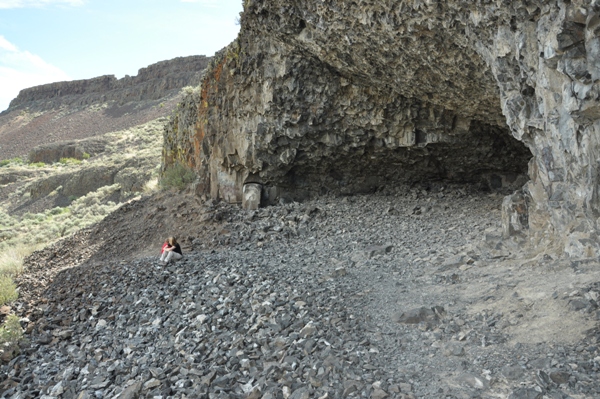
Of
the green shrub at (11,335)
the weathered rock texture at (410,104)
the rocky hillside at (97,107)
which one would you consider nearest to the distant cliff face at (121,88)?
the rocky hillside at (97,107)

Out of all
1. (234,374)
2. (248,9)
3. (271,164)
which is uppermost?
(248,9)

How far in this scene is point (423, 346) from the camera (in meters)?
4.51

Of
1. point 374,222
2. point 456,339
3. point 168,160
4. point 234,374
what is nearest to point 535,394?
point 456,339

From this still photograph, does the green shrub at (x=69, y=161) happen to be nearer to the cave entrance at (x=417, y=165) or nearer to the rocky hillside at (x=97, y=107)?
the rocky hillside at (x=97, y=107)

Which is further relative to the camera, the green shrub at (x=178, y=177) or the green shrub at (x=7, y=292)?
the green shrub at (x=178, y=177)

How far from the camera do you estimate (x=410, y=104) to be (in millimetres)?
10859

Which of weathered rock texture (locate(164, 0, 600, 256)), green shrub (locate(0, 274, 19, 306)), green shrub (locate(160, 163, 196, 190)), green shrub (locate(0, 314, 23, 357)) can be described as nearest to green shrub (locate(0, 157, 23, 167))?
weathered rock texture (locate(164, 0, 600, 256))

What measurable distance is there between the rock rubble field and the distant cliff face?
146ft

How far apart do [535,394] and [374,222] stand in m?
7.29

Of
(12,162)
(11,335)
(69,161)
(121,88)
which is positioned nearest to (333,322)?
(11,335)

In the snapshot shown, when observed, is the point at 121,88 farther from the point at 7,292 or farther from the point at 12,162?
the point at 7,292

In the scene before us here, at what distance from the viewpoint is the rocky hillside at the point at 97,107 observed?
2032 inches

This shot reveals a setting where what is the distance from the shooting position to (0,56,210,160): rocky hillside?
51.6 meters

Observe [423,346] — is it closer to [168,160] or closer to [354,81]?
[354,81]
